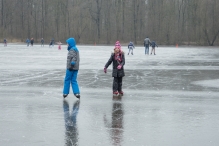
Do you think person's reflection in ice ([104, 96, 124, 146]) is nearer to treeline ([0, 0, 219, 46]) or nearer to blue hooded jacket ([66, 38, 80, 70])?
blue hooded jacket ([66, 38, 80, 70])

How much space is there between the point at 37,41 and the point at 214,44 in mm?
37305

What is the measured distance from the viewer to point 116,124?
28.0ft

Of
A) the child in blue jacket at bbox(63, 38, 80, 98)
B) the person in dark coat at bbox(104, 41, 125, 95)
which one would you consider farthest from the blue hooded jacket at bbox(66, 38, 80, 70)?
the person in dark coat at bbox(104, 41, 125, 95)

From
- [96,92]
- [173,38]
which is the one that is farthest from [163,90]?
[173,38]

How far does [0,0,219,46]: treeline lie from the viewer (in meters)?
90.4

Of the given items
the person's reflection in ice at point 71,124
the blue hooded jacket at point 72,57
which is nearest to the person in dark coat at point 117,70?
the blue hooded jacket at point 72,57

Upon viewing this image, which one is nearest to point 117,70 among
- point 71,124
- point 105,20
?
point 71,124

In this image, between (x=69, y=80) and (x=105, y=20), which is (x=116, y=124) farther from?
(x=105, y=20)

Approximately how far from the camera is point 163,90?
13.9 meters

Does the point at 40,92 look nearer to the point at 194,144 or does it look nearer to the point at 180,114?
the point at 180,114

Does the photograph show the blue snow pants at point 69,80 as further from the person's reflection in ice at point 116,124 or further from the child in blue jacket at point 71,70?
the person's reflection in ice at point 116,124

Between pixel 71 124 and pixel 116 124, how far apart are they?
33.3 inches

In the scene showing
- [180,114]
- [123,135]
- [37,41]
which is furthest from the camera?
[37,41]

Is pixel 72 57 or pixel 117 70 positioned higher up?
pixel 72 57
